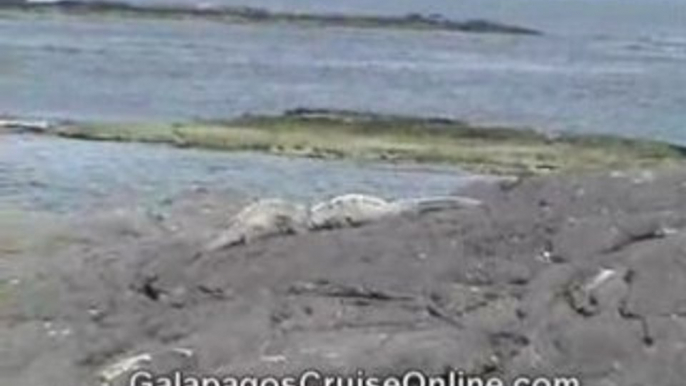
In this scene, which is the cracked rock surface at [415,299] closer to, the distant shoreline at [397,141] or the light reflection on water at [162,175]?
the light reflection on water at [162,175]

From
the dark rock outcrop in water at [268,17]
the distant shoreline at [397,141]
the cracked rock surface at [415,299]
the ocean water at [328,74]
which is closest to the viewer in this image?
the cracked rock surface at [415,299]

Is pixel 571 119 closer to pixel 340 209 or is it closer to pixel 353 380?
pixel 340 209

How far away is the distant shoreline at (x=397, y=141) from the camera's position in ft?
123

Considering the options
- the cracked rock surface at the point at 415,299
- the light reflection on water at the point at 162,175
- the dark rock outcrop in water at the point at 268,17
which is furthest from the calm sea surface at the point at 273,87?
the cracked rock surface at the point at 415,299

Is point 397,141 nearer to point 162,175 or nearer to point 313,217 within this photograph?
point 162,175

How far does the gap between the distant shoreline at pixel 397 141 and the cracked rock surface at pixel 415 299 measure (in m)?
19.1

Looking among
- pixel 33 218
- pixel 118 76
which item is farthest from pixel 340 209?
pixel 118 76

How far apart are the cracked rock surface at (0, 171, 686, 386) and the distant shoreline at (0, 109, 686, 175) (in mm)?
19140

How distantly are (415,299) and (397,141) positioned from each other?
26.2 m

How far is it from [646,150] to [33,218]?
60.2ft

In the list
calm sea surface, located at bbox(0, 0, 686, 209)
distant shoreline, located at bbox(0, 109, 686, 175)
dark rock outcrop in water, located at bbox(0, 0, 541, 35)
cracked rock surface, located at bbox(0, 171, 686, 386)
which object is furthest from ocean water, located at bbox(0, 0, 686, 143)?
cracked rock surface, located at bbox(0, 171, 686, 386)

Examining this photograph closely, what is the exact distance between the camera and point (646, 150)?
4038 cm

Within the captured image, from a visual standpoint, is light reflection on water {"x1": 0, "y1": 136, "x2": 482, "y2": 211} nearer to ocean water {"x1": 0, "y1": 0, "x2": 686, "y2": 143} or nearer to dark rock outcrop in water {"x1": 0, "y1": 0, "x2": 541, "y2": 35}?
ocean water {"x1": 0, "y1": 0, "x2": 686, "y2": 143}

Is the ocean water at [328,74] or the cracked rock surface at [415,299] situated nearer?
the cracked rock surface at [415,299]
